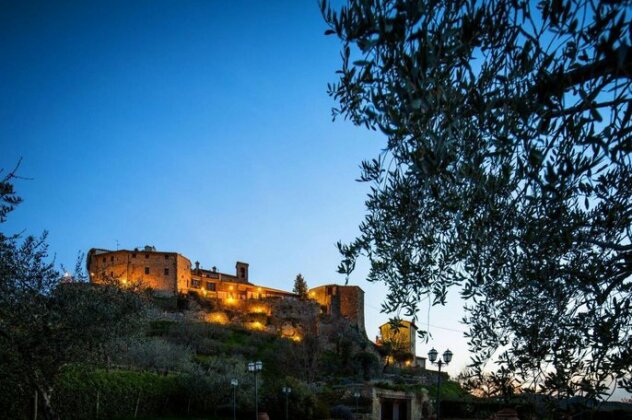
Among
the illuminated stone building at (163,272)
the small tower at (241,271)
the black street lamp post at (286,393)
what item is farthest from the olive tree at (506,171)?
the small tower at (241,271)

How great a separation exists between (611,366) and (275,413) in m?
25.4

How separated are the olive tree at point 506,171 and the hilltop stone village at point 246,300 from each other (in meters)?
59.8

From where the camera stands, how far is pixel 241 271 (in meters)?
97.5

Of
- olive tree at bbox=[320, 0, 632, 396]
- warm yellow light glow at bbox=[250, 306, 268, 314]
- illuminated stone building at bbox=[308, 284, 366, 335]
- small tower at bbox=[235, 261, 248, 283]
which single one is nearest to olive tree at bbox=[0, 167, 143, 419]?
olive tree at bbox=[320, 0, 632, 396]

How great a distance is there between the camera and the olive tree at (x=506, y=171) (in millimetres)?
3084

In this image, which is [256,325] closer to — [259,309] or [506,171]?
[259,309]

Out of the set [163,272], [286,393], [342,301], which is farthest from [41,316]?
[342,301]

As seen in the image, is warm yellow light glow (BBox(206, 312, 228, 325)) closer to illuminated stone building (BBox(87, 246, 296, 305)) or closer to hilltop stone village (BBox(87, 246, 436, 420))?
hilltop stone village (BBox(87, 246, 436, 420))

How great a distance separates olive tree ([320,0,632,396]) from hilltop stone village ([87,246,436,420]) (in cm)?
5979

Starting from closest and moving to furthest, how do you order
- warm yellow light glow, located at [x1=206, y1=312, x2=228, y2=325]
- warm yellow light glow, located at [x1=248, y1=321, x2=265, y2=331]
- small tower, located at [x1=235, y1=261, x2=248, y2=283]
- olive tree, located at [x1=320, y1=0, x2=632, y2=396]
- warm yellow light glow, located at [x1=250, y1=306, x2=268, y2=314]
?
olive tree, located at [x1=320, y1=0, x2=632, y2=396] → warm yellow light glow, located at [x1=206, y1=312, x2=228, y2=325] → warm yellow light glow, located at [x1=248, y1=321, x2=265, y2=331] → warm yellow light glow, located at [x1=250, y1=306, x2=268, y2=314] → small tower, located at [x1=235, y1=261, x2=248, y2=283]

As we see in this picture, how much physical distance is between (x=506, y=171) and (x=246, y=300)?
85.5 m

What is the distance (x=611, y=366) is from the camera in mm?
4484

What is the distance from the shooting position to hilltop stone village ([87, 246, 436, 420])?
72.7 m

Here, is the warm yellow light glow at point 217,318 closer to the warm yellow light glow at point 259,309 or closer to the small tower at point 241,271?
the warm yellow light glow at point 259,309
